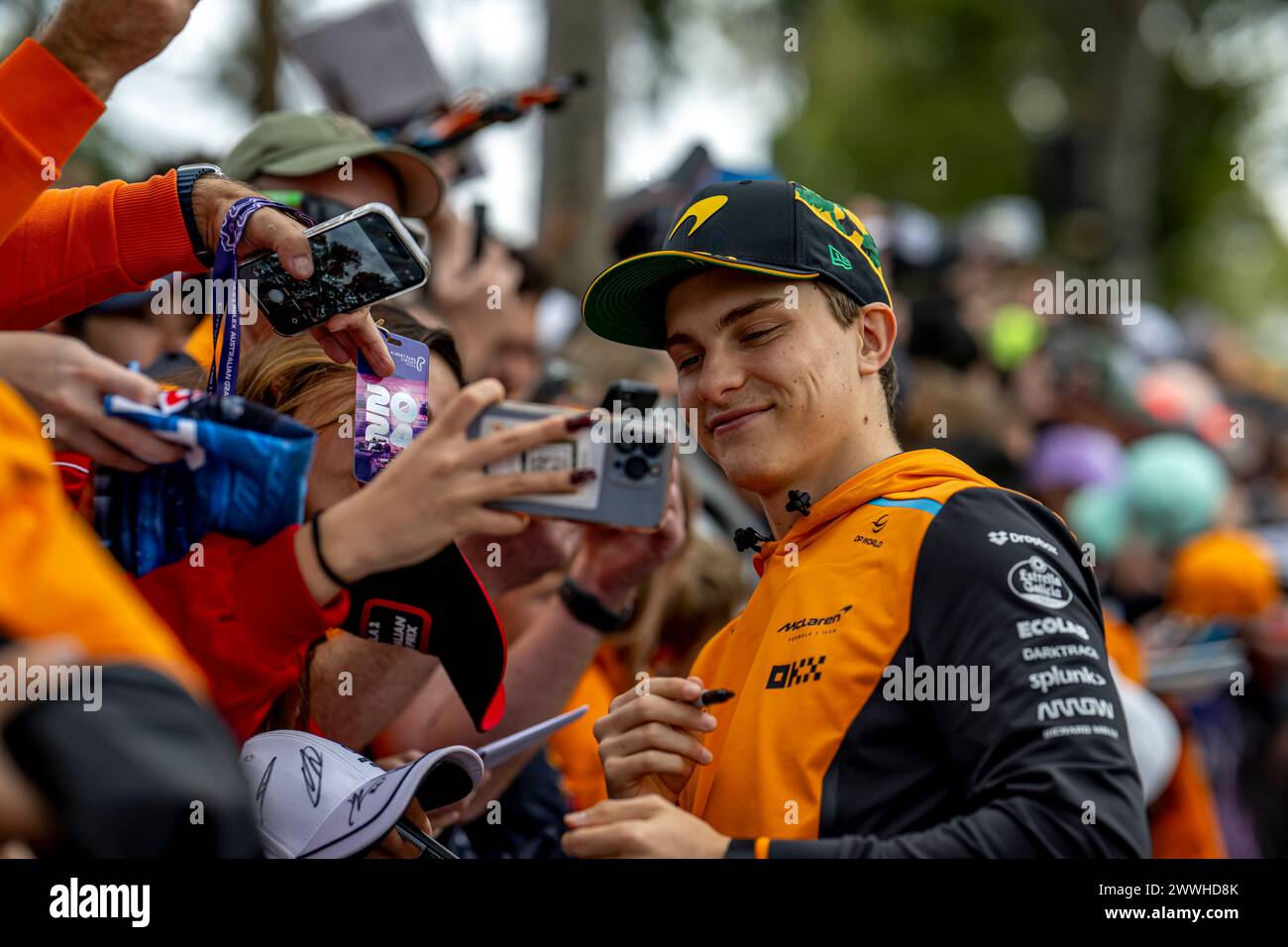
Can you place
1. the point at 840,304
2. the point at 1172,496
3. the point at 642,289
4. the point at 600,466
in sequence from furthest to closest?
the point at 1172,496 → the point at 642,289 → the point at 840,304 → the point at 600,466

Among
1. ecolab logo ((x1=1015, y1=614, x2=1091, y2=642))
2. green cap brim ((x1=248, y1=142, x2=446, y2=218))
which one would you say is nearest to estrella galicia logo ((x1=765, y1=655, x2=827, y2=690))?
ecolab logo ((x1=1015, y1=614, x2=1091, y2=642))

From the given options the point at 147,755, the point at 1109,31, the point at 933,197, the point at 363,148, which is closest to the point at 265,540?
the point at 147,755

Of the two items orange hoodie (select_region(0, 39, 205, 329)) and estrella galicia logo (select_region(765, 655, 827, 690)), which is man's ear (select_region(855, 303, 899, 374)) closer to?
estrella galicia logo (select_region(765, 655, 827, 690))

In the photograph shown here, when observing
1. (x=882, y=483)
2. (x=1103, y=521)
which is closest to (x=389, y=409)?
(x=882, y=483)

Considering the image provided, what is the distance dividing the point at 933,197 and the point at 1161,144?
6029 millimetres

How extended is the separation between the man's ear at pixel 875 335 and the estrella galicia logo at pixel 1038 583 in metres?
0.66

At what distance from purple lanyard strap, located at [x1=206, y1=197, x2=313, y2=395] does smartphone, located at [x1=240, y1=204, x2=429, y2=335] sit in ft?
0.16

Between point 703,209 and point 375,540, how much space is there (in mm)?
1090

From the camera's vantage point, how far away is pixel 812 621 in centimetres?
233

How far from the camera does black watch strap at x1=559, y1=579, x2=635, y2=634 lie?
349 centimetres

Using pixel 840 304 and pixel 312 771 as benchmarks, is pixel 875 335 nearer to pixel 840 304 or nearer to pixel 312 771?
pixel 840 304

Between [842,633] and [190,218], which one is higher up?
[190,218]
